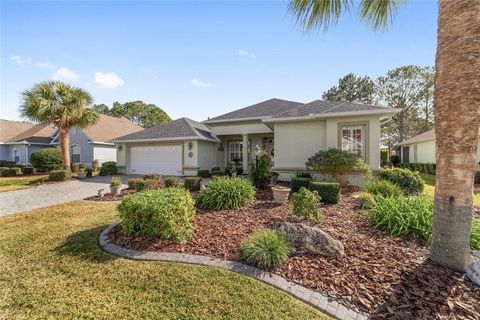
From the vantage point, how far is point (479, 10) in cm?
305

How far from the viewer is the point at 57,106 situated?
14.3m

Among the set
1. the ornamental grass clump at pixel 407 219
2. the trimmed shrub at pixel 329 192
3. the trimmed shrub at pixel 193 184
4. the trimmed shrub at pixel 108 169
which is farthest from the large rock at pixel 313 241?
the trimmed shrub at pixel 108 169

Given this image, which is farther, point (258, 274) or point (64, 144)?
point (64, 144)

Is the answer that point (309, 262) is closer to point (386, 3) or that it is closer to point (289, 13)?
point (289, 13)

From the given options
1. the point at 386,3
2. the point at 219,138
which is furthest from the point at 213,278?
the point at 219,138

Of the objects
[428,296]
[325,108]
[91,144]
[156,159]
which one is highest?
[325,108]

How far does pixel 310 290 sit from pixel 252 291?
815 mm

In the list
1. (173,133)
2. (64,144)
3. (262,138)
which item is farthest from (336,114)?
Answer: (64,144)

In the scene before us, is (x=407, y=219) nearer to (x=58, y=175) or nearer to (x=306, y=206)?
(x=306, y=206)

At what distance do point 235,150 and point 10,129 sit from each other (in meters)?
28.5

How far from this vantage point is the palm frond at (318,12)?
4687 mm

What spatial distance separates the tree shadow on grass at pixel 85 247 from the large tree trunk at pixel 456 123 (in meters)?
5.66

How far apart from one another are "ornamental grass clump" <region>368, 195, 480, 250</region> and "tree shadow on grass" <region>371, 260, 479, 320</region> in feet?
3.95

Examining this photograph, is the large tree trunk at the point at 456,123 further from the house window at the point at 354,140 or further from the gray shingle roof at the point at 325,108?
the house window at the point at 354,140
